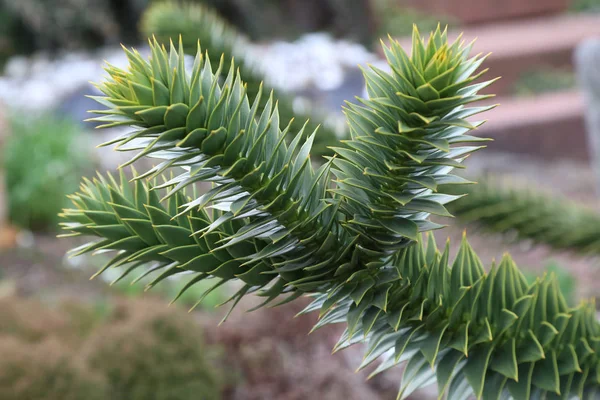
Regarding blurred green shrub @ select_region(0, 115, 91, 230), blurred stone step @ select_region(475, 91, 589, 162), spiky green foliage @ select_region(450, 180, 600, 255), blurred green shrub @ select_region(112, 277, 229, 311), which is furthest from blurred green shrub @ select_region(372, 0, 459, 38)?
spiky green foliage @ select_region(450, 180, 600, 255)

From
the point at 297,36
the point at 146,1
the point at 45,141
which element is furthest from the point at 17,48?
the point at 45,141

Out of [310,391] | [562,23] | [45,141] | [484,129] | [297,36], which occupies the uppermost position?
[562,23]

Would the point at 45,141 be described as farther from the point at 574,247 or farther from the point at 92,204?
the point at 92,204

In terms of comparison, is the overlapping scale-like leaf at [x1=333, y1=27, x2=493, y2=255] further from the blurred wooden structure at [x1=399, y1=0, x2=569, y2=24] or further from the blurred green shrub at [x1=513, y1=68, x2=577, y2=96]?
the blurred wooden structure at [x1=399, y1=0, x2=569, y2=24]

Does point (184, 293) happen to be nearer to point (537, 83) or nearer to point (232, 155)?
point (232, 155)

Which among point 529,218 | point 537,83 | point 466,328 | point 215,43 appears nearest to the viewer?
point 466,328

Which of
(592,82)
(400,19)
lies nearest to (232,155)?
(592,82)
